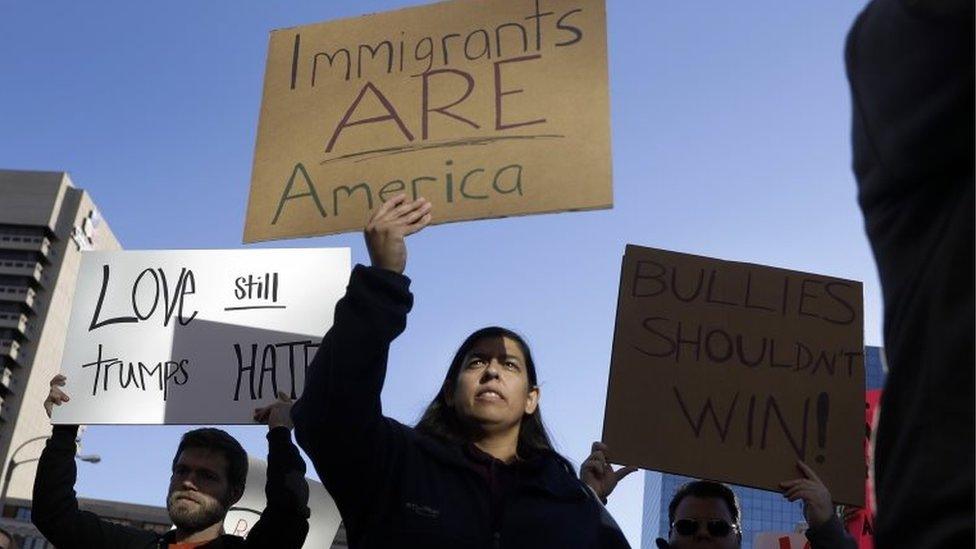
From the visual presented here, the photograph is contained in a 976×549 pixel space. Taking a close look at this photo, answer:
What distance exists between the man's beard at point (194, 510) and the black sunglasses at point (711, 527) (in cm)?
169

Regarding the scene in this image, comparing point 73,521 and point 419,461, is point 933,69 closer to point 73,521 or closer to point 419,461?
point 419,461

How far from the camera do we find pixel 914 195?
43.5 inches

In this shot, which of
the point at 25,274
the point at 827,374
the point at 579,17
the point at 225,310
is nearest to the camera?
the point at 579,17

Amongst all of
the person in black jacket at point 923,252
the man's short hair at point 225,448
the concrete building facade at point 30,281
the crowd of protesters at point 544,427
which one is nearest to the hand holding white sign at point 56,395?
the crowd of protesters at point 544,427

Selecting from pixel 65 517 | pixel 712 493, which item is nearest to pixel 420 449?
pixel 65 517

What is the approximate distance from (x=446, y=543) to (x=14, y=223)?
80152 mm

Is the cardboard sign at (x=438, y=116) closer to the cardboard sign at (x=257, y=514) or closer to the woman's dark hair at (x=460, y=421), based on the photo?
the woman's dark hair at (x=460, y=421)

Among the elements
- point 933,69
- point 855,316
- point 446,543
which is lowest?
point 446,543

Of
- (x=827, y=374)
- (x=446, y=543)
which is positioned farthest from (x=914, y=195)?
(x=827, y=374)

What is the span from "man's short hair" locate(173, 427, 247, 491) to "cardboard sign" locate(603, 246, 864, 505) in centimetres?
134

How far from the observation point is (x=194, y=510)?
3.66m

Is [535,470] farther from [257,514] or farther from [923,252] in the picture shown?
[257,514]

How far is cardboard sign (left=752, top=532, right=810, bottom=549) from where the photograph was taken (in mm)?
5258

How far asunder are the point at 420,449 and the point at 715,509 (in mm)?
1852
